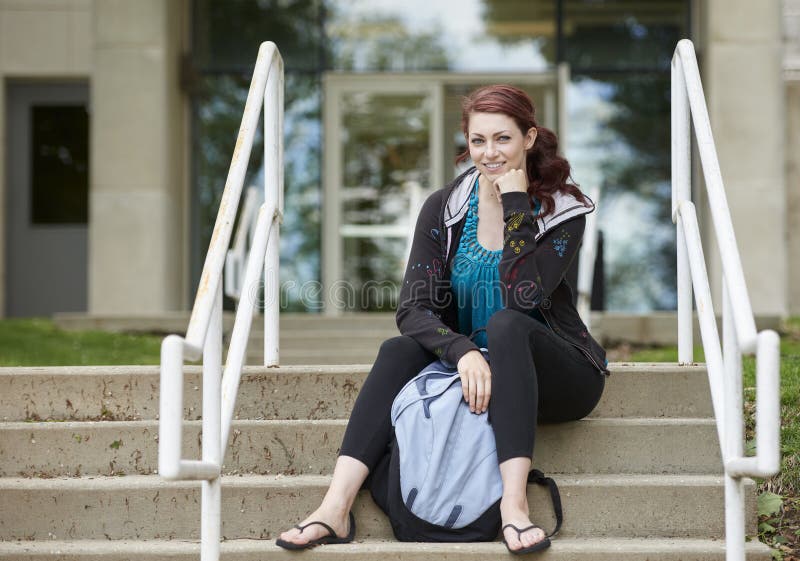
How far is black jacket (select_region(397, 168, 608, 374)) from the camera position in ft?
9.15

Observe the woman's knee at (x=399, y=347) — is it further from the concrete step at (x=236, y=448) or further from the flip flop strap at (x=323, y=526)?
the flip flop strap at (x=323, y=526)

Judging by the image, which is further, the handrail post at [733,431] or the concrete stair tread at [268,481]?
the concrete stair tread at [268,481]

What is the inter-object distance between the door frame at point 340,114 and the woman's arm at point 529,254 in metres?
5.57

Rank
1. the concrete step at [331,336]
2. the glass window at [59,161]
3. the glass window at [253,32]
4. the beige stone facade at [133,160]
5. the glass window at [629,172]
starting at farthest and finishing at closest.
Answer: the glass window at [59,161] < the glass window at [253,32] < the glass window at [629,172] < the beige stone facade at [133,160] < the concrete step at [331,336]

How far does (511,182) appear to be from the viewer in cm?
289

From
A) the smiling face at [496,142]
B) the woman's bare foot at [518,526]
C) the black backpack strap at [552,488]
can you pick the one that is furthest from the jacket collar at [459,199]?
the woman's bare foot at [518,526]

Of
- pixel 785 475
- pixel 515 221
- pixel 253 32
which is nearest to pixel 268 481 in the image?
pixel 515 221

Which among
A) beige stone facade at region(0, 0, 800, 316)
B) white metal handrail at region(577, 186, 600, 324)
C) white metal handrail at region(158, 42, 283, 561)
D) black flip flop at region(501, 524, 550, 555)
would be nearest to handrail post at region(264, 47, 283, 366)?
white metal handrail at region(158, 42, 283, 561)

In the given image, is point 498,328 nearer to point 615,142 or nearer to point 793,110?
point 615,142

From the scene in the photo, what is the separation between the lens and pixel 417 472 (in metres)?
2.62

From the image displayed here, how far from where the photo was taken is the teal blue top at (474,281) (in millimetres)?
2922

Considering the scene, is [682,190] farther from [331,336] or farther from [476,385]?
[331,336]

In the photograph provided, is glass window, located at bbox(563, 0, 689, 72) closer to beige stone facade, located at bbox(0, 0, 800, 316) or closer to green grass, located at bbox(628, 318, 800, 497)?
beige stone facade, located at bbox(0, 0, 800, 316)

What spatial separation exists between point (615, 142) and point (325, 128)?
2395 mm
